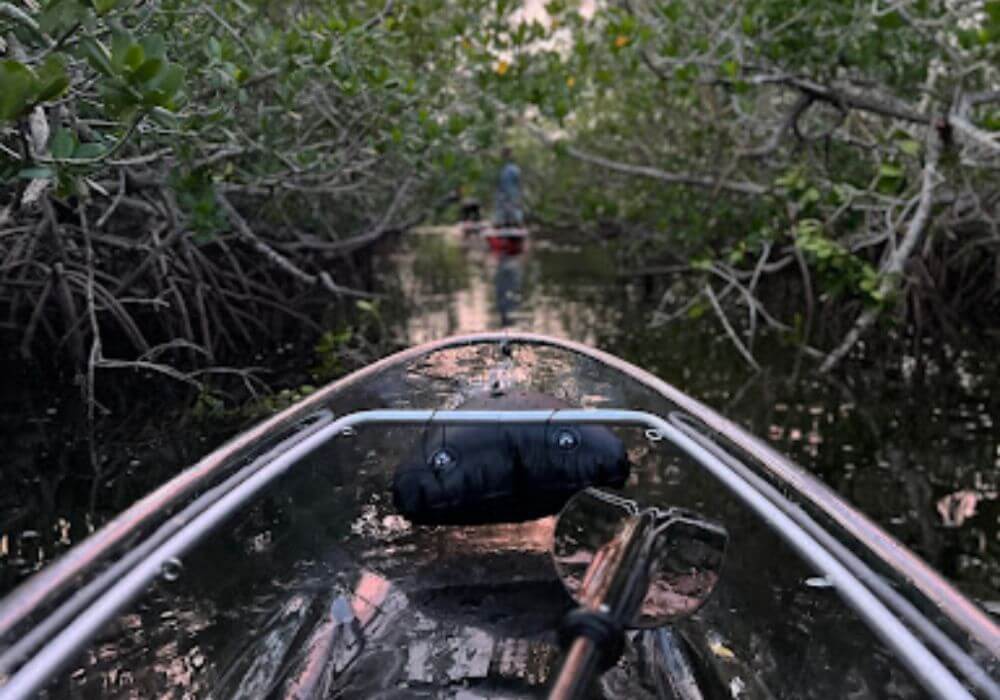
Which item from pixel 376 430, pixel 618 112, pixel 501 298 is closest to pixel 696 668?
pixel 376 430

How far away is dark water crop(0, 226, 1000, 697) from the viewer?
6.97 feet

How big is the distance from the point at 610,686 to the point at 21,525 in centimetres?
257

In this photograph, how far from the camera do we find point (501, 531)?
275 cm

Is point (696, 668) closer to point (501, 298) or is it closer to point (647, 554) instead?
point (647, 554)

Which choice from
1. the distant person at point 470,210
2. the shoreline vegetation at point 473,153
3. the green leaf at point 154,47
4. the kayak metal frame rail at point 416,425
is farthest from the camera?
the distant person at point 470,210

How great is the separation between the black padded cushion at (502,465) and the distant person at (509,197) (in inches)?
527

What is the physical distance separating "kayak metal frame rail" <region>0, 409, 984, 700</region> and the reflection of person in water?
6.15 m

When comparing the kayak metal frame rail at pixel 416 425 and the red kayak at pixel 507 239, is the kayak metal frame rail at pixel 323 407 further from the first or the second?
the red kayak at pixel 507 239

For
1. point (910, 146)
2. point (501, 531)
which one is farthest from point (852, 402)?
point (501, 531)

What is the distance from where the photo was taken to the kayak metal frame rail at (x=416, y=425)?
4.75 feet

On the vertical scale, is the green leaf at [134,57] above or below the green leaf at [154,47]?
below

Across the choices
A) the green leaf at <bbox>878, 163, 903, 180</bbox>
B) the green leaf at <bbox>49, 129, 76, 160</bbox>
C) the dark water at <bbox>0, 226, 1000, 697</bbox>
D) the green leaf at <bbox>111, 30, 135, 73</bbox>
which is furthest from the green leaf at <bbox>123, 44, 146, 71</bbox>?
the green leaf at <bbox>878, 163, 903, 180</bbox>

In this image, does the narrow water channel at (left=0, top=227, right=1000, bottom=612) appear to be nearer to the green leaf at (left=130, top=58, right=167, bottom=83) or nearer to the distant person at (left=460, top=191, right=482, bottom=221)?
the green leaf at (left=130, top=58, right=167, bottom=83)

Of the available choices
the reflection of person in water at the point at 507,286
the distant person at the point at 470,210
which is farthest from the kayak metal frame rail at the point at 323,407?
the distant person at the point at 470,210
